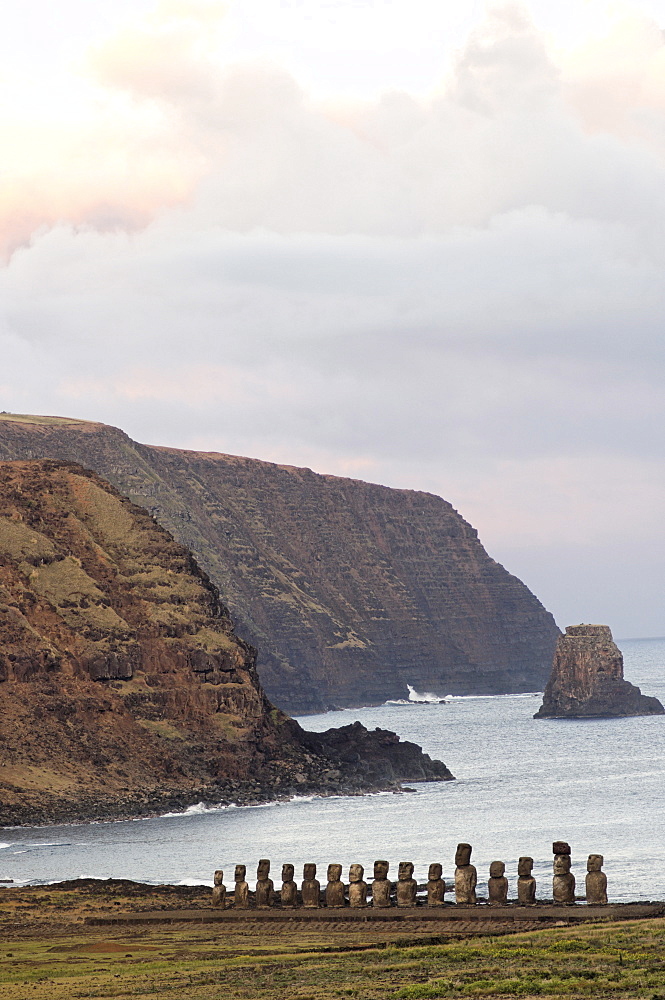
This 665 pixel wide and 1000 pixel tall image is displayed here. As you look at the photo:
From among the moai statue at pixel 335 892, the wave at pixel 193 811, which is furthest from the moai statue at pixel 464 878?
the wave at pixel 193 811

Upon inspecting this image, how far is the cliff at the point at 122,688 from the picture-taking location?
444 feet

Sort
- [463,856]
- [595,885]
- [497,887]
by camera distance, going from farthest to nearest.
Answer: [463,856], [497,887], [595,885]

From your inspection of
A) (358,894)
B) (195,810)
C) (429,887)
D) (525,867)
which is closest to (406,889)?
(429,887)

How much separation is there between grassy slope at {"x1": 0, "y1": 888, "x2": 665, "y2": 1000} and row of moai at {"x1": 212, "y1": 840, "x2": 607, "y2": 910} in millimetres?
4274

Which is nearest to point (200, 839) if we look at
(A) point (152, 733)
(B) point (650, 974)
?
(A) point (152, 733)

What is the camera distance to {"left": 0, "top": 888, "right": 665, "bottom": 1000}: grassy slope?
3975 cm

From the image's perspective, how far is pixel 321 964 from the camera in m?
46.8

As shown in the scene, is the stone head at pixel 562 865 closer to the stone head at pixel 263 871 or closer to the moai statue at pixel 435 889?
the moai statue at pixel 435 889

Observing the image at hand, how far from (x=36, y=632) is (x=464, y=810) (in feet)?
153

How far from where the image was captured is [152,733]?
145125 mm

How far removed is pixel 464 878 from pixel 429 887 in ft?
Answer: 4.83

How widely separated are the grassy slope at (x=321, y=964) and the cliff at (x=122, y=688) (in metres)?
69.9

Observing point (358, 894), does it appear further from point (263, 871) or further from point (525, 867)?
point (525, 867)

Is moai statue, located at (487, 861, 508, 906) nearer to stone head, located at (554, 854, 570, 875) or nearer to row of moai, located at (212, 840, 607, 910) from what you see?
row of moai, located at (212, 840, 607, 910)
